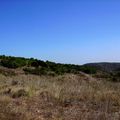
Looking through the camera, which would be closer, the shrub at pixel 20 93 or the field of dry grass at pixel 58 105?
the field of dry grass at pixel 58 105

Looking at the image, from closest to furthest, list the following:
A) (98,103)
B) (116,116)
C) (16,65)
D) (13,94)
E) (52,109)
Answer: (116,116) → (52,109) → (98,103) → (13,94) → (16,65)

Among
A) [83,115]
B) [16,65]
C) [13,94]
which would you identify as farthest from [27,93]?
[16,65]

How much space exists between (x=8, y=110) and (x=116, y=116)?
3455mm

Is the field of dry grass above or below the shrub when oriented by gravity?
below

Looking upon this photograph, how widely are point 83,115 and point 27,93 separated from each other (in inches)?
189

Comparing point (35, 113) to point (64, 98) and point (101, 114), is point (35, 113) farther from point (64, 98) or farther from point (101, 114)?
point (64, 98)

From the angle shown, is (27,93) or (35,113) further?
(27,93)

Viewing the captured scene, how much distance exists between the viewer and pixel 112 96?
1384cm

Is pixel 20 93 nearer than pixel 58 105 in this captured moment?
No

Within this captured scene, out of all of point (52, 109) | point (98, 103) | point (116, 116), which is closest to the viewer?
point (116, 116)

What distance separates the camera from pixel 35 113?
36.8ft

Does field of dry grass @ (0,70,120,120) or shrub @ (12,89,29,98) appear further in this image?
shrub @ (12,89,29,98)

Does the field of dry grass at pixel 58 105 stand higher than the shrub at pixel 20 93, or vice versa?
the shrub at pixel 20 93

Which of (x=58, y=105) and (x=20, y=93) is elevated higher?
(x=20, y=93)
